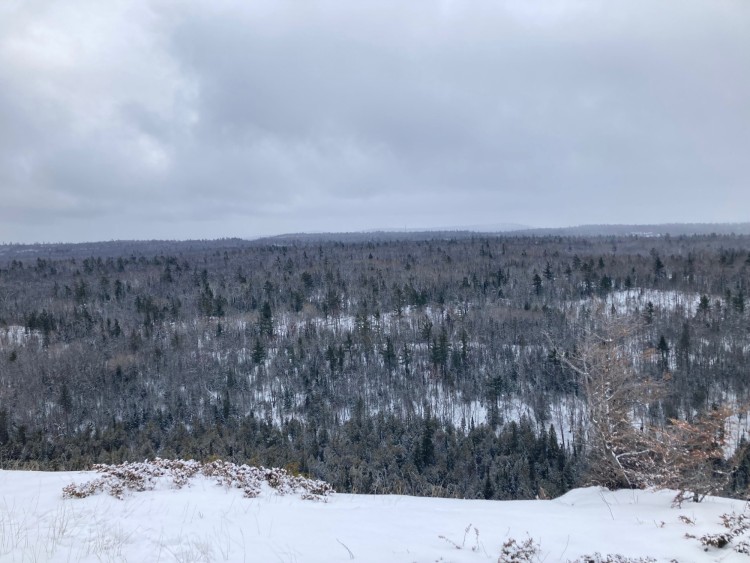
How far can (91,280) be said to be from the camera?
111 meters

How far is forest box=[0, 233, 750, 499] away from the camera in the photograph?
46.1 m

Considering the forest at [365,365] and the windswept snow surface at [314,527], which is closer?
the windswept snow surface at [314,527]

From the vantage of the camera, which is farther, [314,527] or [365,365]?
[365,365]

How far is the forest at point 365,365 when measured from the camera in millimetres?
46125

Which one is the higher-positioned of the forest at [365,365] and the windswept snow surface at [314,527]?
the windswept snow surface at [314,527]

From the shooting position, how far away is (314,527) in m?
8.07

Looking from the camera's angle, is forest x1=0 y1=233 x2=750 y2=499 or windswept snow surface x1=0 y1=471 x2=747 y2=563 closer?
windswept snow surface x1=0 y1=471 x2=747 y2=563

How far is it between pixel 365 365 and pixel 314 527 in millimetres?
62994

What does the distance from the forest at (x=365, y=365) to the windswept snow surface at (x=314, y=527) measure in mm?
12647

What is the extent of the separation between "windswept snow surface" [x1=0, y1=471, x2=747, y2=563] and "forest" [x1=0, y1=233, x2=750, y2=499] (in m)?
12.6

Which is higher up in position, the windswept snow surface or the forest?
the windswept snow surface

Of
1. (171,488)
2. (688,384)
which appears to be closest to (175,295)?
(688,384)

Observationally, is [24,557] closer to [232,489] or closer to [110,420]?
[232,489]

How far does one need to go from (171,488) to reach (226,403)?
50.6 meters
